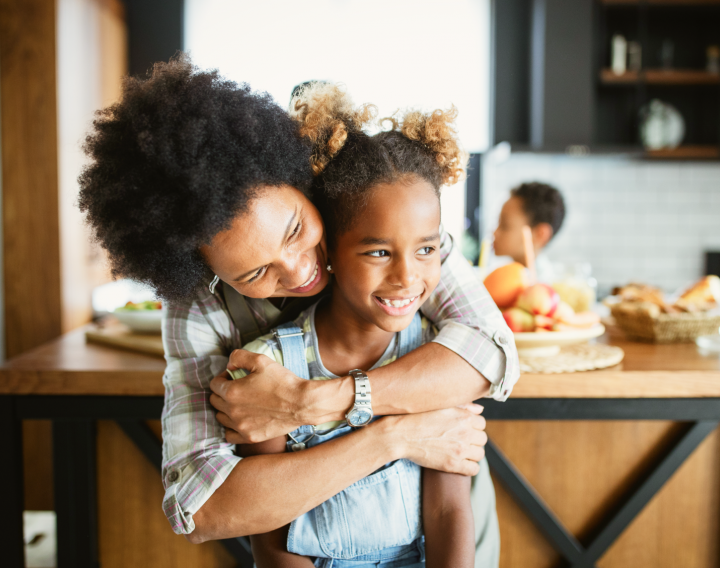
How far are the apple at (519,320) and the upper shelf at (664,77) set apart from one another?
2.97m

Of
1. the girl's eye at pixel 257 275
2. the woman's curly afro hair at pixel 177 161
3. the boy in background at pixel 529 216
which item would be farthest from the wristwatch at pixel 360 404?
the boy in background at pixel 529 216

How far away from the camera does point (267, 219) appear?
82 centimetres

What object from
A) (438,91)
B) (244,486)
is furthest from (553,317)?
(438,91)

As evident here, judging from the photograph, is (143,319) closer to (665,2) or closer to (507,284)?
(507,284)

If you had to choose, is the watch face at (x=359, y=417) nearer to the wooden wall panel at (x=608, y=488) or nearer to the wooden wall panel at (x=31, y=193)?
the wooden wall panel at (x=608, y=488)

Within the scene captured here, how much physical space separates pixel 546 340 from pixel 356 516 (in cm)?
62

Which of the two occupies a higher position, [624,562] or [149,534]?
[149,534]

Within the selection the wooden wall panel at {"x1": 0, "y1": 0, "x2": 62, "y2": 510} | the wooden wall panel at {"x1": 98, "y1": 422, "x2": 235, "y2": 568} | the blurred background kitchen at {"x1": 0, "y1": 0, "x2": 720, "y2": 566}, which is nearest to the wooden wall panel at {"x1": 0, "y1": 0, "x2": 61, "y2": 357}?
the wooden wall panel at {"x1": 0, "y1": 0, "x2": 62, "y2": 510}

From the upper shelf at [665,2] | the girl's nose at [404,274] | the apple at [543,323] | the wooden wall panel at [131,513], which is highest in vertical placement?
the upper shelf at [665,2]

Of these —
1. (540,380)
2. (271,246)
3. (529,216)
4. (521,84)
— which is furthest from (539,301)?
(521,84)

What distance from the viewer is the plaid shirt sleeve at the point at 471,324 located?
0.96 meters

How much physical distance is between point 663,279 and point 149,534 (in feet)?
12.7

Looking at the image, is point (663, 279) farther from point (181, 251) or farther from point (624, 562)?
point (181, 251)

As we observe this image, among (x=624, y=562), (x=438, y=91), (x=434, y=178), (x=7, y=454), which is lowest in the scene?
(x=624, y=562)
